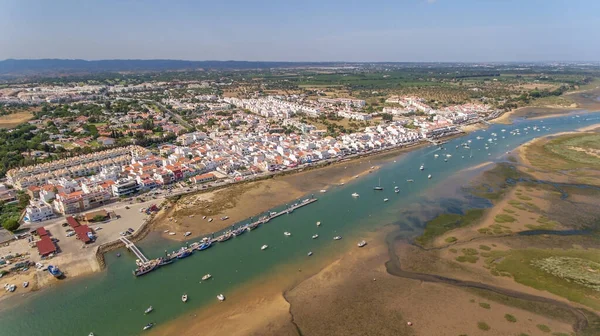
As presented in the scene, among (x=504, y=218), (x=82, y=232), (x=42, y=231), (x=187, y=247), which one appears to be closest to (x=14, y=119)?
(x=42, y=231)

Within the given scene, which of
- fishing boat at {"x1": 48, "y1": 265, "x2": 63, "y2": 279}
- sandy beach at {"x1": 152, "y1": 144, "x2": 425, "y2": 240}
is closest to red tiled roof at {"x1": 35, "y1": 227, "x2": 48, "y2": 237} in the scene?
fishing boat at {"x1": 48, "y1": 265, "x2": 63, "y2": 279}

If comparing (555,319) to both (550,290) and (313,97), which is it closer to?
(550,290)

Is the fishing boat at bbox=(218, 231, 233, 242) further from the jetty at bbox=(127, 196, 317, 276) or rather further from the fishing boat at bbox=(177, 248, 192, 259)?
the fishing boat at bbox=(177, 248, 192, 259)

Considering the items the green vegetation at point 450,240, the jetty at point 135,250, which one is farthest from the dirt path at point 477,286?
the jetty at point 135,250

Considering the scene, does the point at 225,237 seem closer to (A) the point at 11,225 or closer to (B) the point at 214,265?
(B) the point at 214,265

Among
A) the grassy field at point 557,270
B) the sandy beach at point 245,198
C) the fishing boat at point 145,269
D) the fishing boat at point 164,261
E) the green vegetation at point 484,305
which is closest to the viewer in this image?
the green vegetation at point 484,305

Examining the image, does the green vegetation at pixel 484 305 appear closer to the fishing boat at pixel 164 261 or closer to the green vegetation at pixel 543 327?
the green vegetation at pixel 543 327

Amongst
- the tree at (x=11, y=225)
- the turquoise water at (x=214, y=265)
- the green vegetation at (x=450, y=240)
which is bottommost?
the turquoise water at (x=214, y=265)
